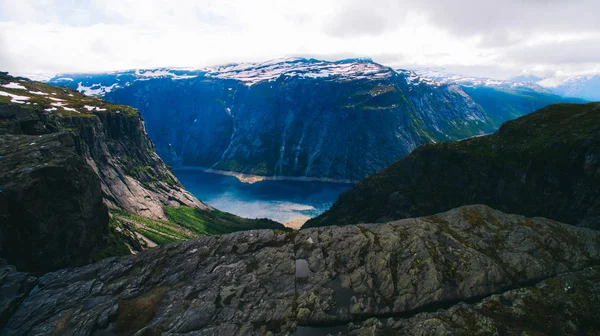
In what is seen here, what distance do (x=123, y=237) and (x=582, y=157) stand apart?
98.9m

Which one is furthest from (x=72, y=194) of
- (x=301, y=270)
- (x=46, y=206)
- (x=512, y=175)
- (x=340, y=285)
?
(x=512, y=175)

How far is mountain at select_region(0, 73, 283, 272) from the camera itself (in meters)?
42.4

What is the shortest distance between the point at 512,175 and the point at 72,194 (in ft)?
301

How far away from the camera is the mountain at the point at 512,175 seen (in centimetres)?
6062

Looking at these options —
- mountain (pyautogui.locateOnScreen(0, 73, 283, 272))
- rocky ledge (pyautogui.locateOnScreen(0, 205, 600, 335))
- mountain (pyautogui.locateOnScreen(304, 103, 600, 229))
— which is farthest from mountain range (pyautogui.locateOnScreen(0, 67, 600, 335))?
mountain (pyautogui.locateOnScreen(304, 103, 600, 229))

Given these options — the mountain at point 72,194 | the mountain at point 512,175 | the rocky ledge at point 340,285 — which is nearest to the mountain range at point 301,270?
the rocky ledge at point 340,285

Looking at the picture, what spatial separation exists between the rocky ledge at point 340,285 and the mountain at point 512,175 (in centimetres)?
2752

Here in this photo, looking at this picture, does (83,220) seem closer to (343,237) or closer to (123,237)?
(123,237)

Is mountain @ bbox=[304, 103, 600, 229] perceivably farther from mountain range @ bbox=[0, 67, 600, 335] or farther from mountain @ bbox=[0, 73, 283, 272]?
mountain @ bbox=[0, 73, 283, 272]

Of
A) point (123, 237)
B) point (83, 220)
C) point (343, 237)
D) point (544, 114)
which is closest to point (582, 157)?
point (544, 114)

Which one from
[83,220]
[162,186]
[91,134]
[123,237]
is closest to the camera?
[83,220]

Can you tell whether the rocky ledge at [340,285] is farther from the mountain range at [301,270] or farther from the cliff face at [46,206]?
the cliff face at [46,206]

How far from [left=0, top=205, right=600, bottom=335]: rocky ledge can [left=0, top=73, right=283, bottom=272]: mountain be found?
26.7ft

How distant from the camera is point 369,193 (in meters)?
116
